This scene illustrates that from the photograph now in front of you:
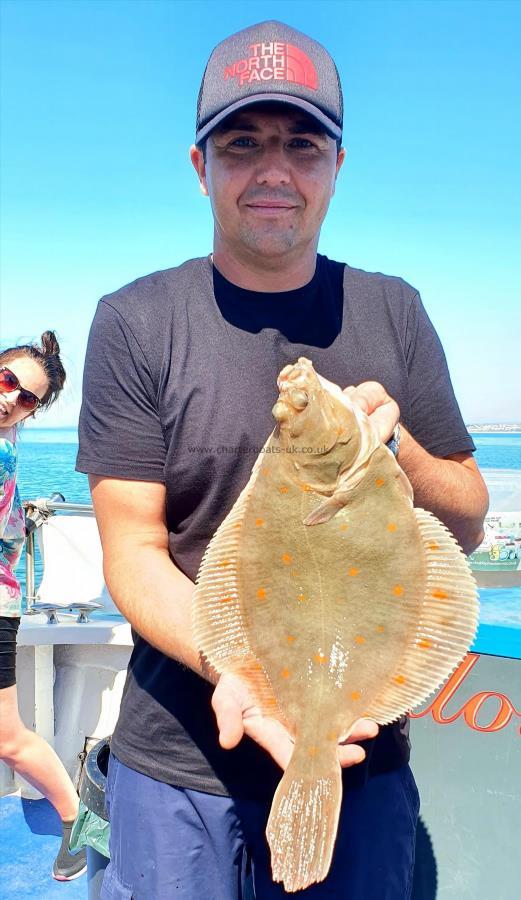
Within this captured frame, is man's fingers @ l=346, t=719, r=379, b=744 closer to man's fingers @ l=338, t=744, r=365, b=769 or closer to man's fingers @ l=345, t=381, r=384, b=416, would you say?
man's fingers @ l=338, t=744, r=365, b=769

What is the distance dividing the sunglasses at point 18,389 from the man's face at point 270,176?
8.43ft

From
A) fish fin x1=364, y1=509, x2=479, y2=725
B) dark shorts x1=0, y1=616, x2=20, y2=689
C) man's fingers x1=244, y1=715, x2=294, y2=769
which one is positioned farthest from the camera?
dark shorts x1=0, y1=616, x2=20, y2=689

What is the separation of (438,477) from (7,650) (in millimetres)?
2901

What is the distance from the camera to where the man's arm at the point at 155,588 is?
1711mm

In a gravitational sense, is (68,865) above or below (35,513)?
below

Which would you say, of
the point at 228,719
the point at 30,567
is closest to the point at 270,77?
the point at 228,719

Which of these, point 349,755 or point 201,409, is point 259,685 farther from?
point 201,409

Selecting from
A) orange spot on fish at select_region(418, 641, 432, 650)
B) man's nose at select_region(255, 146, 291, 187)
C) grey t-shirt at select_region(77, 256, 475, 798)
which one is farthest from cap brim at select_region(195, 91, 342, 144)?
orange spot on fish at select_region(418, 641, 432, 650)

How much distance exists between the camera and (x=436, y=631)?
180cm

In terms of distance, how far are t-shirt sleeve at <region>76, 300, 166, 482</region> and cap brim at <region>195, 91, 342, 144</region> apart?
60cm

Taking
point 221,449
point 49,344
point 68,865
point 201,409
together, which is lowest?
point 68,865

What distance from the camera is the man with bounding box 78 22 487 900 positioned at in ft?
6.49

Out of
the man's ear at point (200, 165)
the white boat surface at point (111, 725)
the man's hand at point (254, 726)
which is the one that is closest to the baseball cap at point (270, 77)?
the man's ear at point (200, 165)

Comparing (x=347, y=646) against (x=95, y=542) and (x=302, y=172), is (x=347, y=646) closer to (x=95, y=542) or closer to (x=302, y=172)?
(x=302, y=172)
